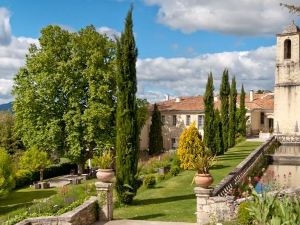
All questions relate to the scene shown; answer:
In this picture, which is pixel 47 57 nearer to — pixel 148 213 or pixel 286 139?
pixel 148 213

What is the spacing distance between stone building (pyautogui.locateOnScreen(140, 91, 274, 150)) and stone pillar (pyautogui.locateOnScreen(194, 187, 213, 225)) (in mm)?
43836

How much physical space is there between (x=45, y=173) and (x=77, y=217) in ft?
84.4

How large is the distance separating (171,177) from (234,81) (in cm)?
2386

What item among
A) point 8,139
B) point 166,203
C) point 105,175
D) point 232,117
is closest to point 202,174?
point 105,175

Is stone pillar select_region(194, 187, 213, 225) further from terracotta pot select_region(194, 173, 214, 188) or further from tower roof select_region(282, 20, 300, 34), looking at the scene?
tower roof select_region(282, 20, 300, 34)

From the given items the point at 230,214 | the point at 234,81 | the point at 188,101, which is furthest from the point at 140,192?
the point at 188,101

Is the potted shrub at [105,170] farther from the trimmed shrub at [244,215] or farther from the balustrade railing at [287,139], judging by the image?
the balustrade railing at [287,139]

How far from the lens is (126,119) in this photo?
16.7 meters

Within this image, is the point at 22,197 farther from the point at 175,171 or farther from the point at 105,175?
the point at 105,175

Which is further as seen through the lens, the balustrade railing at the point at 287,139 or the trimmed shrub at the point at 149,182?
the balustrade railing at the point at 287,139

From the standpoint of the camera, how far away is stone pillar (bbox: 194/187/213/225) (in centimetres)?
1252

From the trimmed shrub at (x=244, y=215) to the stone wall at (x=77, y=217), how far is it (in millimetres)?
4395

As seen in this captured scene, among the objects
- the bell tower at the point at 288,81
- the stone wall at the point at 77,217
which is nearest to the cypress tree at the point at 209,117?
the bell tower at the point at 288,81

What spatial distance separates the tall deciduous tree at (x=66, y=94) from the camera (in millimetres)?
32438
